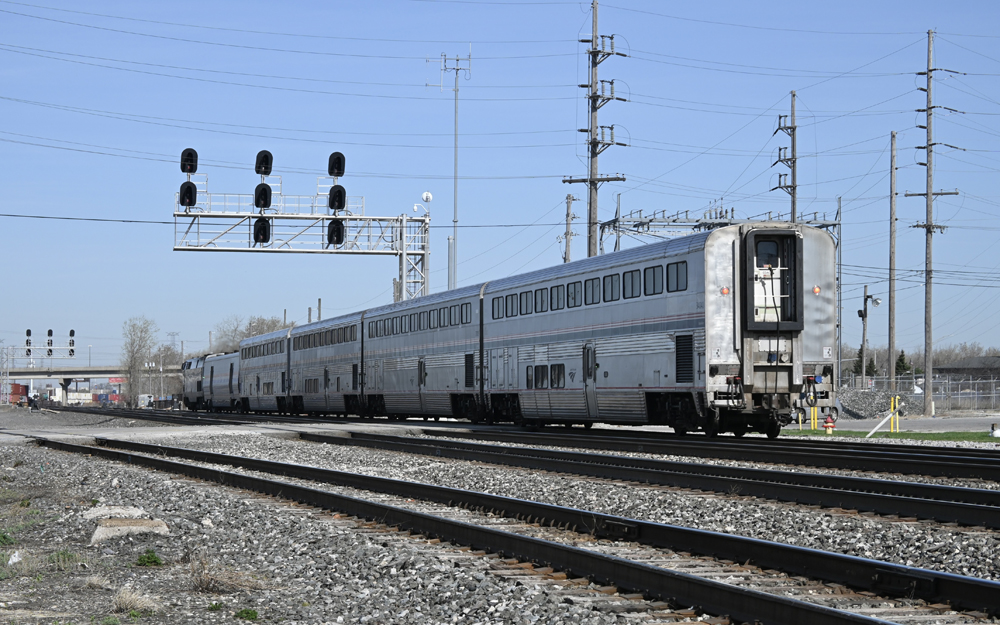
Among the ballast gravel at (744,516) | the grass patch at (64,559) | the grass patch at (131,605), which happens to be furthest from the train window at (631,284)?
the grass patch at (131,605)

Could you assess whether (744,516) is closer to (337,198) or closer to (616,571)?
(616,571)

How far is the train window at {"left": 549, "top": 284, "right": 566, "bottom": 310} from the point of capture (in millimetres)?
26234

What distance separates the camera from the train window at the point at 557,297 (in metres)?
26.2

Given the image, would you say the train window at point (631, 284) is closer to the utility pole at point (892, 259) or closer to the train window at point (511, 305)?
the train window at point (511, 305)

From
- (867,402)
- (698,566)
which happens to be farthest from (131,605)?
(867,402)

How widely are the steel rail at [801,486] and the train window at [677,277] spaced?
473cm

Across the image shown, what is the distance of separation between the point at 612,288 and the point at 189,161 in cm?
1429

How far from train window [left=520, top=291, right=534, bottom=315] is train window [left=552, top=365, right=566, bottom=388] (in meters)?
2.15

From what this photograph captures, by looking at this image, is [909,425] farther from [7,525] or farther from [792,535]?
[7,525]

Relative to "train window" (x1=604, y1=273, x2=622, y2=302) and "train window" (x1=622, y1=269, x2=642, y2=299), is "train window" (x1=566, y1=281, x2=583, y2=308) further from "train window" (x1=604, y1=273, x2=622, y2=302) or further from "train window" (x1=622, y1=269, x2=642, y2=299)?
"train window" (x1=622, y1=269, x2=642, y2=299)

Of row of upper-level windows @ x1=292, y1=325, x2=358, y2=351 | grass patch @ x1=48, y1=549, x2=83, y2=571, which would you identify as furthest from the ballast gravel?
row of upper-level windows @ x1=292, y1=325, x2=358, y2=351

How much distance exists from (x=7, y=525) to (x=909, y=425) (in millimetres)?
30466

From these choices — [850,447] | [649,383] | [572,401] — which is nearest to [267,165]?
[572,401]

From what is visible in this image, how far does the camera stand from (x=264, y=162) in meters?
31.3
